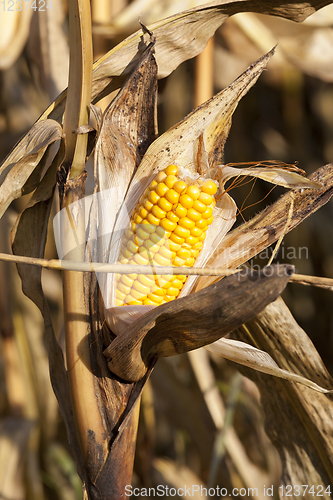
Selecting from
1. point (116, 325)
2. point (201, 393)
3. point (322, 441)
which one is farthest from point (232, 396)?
point (116, 325)

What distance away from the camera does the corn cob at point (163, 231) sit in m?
0.47

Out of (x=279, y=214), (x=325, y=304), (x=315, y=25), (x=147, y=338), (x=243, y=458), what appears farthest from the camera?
(x=325, y=304)

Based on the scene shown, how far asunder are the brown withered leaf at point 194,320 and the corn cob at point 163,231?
0.24 feet

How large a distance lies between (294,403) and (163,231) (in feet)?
1.50

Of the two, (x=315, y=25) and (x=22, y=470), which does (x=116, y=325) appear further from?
(x=315, y=25)

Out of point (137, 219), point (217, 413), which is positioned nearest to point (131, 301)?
point (137, 219)

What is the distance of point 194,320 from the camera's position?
375 millimetres

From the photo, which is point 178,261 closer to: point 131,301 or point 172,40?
point 131,301

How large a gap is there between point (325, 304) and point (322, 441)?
894 millimetres

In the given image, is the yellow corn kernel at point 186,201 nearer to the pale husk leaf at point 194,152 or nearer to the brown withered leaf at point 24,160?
the pale husk leaf at point 194,152

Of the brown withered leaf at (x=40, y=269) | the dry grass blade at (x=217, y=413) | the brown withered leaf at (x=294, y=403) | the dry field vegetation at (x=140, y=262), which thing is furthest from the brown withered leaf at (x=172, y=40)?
the dry grass blade at (x=217, y=413)

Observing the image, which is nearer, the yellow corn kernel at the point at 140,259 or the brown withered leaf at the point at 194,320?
the brown withered leaf at the point at 194,320

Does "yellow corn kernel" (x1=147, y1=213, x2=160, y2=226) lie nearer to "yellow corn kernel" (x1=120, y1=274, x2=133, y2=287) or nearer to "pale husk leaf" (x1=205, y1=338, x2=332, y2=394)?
"yellow corn kernel" (x1=120, y1=274, x2=133, y2=287)

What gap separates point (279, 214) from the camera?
1.73 ft
